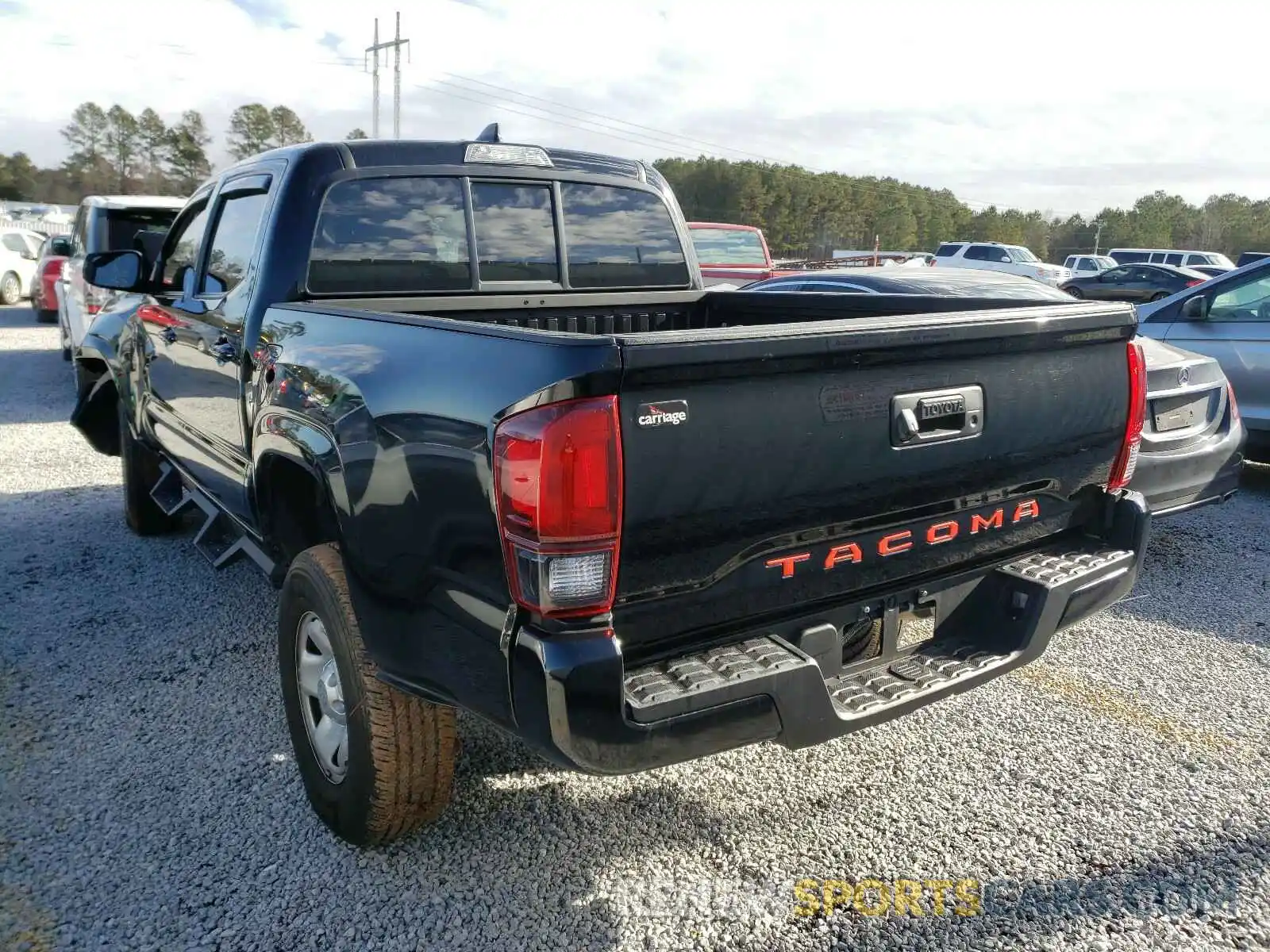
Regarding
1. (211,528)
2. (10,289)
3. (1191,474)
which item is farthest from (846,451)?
(10,289)

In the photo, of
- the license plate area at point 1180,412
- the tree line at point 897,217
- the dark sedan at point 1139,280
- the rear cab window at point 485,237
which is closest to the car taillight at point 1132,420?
the rear cab window at point 485,237

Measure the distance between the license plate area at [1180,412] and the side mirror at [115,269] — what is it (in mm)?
5264

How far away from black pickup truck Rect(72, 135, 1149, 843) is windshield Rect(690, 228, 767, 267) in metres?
11.3

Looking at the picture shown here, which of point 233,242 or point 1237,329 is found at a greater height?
point 233,242

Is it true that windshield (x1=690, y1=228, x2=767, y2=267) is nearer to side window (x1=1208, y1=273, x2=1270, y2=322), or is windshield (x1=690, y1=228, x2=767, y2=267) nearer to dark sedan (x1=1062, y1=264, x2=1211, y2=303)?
dark sedan (x1=1062, y1=264, x2=1211, y2=303)

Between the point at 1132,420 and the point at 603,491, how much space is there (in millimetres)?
1960

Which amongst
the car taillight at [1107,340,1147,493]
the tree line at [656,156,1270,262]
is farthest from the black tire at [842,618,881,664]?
the tree line at [656,156,1270,262]

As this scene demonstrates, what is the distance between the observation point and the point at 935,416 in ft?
8.20

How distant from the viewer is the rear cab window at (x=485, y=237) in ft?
11.5

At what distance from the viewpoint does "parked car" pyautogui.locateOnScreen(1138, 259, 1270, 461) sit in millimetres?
6613

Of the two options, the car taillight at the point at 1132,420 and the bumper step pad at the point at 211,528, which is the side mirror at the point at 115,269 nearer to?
the bumper step pad at the point at 211,528

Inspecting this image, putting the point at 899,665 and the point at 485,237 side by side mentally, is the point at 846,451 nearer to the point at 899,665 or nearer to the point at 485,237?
the point at 899,665

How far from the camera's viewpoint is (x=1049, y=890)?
265 centimetres

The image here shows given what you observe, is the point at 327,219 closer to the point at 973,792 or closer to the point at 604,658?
the point at 604,658
